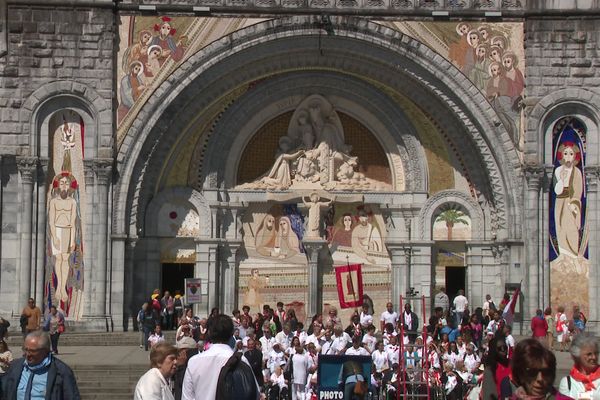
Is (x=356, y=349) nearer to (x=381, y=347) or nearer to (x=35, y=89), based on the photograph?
(x=381, y=347)

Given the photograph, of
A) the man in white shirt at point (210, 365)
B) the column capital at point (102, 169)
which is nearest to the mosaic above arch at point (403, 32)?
the column capital at point (102, 169)

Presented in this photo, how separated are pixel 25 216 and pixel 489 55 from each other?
477 inches

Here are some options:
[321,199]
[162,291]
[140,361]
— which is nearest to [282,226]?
[321,199]

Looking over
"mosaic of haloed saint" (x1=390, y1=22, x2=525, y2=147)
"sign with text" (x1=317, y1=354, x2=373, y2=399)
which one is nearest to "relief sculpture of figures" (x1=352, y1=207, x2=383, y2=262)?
"mosaic of haloed saint" (x1=390, y1=22, x2=525, y2=147)

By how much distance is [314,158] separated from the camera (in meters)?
36.5

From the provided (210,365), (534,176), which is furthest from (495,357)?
(534,176)

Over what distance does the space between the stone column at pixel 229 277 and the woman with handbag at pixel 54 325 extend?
5.18 meters

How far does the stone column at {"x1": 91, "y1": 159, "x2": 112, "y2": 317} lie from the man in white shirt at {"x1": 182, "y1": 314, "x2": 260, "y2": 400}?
2226cm

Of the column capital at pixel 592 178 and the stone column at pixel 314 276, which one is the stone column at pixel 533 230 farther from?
the stone column at pixel 314 276

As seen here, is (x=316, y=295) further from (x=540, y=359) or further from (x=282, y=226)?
(x=540, y=359)

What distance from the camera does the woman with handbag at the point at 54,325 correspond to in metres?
29.4

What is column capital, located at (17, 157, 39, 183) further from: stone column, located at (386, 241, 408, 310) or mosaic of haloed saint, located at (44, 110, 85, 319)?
stone column, located at (386, 241, 408, 310)

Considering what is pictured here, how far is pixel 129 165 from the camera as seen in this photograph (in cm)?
3438

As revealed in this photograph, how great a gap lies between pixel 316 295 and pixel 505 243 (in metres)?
5.02
